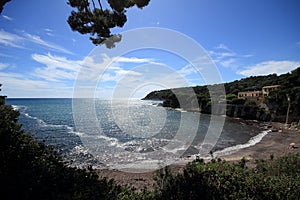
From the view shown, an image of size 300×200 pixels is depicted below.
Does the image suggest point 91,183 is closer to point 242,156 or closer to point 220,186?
point 220,186

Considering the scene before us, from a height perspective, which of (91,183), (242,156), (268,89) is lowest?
(242,156)

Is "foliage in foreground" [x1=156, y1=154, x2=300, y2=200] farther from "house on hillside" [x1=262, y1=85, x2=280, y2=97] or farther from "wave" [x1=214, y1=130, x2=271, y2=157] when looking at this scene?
"house on hillside" [x1=262, y1=85, x2=280, y2=97]

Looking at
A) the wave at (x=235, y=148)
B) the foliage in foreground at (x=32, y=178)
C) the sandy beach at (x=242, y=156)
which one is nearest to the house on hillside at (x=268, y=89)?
the sandy beach at (x=242, y=156)

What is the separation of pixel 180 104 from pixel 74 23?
70.7 meters

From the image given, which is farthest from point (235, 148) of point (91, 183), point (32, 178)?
point (32, 178)

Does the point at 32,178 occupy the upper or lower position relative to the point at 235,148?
upper

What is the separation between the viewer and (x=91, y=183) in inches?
166

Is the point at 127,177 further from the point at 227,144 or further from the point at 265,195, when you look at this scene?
the point at 227,144

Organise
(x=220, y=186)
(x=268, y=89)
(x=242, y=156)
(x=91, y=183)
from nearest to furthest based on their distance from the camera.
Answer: (x=91, y=183), (x=220, y=186), (x=242, y=156), (x=268, y=89)

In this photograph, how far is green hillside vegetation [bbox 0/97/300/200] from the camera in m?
3.37

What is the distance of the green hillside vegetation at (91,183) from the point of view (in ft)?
11.1

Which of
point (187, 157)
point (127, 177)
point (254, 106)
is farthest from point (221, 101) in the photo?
point (127, 177)

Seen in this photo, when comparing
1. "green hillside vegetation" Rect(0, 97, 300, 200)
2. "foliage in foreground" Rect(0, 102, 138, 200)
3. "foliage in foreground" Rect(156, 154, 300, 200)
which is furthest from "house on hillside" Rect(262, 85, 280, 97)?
Answer: "foliage in foreground" Rect(0, 102, 138, 200)

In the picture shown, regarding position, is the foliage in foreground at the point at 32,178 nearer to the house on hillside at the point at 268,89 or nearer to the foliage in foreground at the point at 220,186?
the foliage in foreground at the point at 220,186
